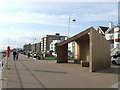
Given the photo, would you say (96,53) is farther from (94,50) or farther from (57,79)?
(57,79)

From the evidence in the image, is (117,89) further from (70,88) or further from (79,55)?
(79,55)

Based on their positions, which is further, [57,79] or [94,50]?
[94,50]

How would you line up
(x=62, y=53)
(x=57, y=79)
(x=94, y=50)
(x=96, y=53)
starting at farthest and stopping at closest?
1. (x=62, y=53)
2. (x=96, y=53)
3. (x=94, y=50)
4. (x=57, y=79)

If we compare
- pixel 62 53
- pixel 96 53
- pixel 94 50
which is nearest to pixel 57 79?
pixel 94 50

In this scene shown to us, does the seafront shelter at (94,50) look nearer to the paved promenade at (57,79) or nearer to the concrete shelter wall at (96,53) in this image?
the concrete shelter wall at (96,53)

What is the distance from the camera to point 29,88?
31.2 feet

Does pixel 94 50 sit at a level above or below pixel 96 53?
above

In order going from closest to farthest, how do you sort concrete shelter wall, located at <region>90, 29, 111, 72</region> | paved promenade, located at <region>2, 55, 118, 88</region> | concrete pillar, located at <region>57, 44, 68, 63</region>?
paved promenade, located at <region>2, 55, 118, 88</region>
concrete shelter wall, located at <region>90, 29, 111, 72</region>
concrete pillar, located at <region>57, 44, 68, 63</region>

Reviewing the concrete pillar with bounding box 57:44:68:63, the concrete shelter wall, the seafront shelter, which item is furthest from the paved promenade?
the concrete pillar with bounding box 57:44:68:63

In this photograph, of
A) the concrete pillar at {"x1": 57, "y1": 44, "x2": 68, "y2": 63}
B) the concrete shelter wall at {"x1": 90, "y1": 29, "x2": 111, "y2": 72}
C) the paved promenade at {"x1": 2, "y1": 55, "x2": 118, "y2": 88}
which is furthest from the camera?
the concrete pillar at {"x1": 57, "y1": 44, "x2": 68, "y2": 63}

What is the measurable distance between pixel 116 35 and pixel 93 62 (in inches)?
1462

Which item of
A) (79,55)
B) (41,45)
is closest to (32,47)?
(41,45)

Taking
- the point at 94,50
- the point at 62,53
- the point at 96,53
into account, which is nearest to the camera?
the point at 94,50

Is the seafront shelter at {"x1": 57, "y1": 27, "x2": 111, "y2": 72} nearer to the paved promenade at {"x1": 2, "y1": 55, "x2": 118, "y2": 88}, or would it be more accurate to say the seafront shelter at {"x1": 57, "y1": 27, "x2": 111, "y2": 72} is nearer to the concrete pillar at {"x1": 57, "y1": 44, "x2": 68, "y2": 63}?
the concrete pillar at {"x1": 57, "y1": 44, "x2": 68, "y2": 63}
